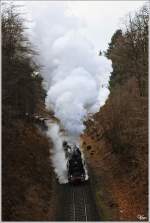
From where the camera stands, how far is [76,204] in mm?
38250

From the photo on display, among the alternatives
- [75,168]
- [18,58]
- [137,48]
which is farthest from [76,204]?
[137,48]

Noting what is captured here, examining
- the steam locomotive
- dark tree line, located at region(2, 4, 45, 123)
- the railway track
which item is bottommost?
the railway track

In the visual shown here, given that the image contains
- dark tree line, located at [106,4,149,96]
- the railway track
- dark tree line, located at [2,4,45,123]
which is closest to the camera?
the railway track

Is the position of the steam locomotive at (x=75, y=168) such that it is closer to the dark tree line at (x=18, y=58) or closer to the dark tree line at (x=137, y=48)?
the dark tree line at (x=18, y=58)

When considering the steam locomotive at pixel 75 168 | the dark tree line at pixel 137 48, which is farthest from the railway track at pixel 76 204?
the dark tree line at pixel 137 48

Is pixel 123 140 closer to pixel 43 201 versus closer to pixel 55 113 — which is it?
pixel 55 113

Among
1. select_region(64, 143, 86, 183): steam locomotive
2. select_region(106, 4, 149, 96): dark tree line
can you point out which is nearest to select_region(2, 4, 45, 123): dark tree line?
select_region(64, 143, 86, 183): steam locomotive

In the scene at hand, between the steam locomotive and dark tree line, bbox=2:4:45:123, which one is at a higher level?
dark tree line, bbox=2:4:45:123

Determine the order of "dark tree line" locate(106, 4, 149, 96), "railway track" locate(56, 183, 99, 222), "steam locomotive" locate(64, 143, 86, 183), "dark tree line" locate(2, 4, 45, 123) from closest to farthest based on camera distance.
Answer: "railway track" locate(56, 183, 99, 222), "dark tree line" locate(2, 4, 45, 123), "steam locomotive" locate(64, 143, 86, 183), "dark tree line" locate(106, 4, 149, 96)

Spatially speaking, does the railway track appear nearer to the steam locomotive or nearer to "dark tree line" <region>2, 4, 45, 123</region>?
the steam locomotive

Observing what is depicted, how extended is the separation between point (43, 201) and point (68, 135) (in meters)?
12.7

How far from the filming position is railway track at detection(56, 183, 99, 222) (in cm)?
3491

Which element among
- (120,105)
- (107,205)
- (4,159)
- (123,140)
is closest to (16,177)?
(4,159)

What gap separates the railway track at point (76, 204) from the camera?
34906 millimetres
